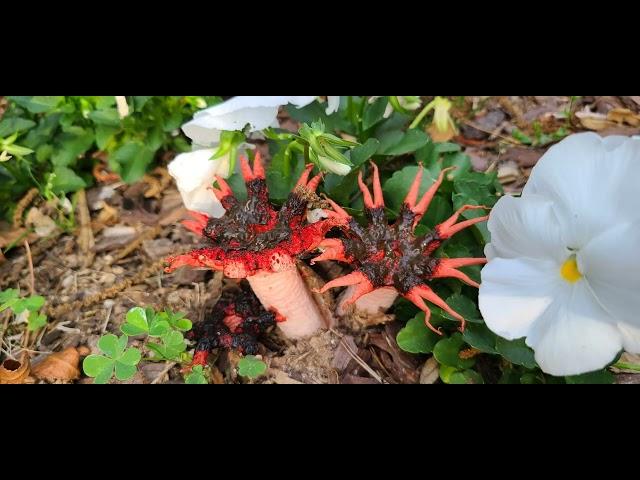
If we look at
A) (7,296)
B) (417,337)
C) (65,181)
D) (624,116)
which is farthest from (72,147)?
(624,116)

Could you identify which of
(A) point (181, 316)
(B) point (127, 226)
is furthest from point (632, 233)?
(B) point (127, 226)

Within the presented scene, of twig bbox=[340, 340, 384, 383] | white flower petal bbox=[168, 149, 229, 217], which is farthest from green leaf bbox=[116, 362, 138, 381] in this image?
twig bbox=[340, 340, 384, 383]

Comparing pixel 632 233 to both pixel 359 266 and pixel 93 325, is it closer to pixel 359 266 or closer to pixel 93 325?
pixel 359 266

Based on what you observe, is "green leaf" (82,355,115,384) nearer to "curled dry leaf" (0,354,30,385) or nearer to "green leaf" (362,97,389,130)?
"curled dry leaf" (0,354,30,385)

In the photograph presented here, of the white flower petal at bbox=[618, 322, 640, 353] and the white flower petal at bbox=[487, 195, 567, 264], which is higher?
the white flower petal at bbox=[487, 195, 567, 264]

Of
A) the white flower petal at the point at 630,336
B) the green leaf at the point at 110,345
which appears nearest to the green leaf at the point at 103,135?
the green leaf at the point at 110,345

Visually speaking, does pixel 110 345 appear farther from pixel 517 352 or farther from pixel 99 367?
pixel 517 352
